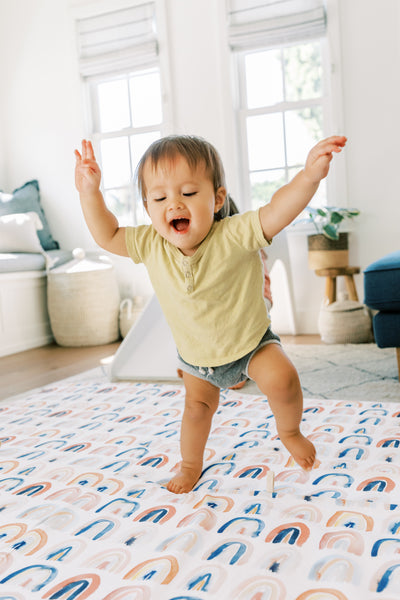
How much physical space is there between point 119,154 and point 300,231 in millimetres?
1516

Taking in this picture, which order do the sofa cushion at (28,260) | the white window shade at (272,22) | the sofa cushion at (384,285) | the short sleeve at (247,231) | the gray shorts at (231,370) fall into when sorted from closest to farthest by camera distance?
the short sleeve at (247,231)
the gray shorts at (231,370)
the sofa cushion at (384,285)
the white window shade at (272,22)
the sofa cushion at (28,260)

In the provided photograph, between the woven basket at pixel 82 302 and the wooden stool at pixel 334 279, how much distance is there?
143 centimetres

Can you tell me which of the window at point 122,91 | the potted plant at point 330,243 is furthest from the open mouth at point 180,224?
the window at point 122,91

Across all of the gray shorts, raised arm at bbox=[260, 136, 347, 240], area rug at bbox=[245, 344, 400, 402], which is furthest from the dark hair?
area rug at bbox=[245, 344, 400, 402]

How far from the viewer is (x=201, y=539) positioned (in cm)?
98

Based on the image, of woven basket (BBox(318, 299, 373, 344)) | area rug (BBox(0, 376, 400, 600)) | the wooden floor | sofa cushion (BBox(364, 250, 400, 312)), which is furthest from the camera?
woven basket (BBox(318, 299, 373, 344))

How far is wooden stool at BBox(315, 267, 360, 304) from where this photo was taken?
3.13 m

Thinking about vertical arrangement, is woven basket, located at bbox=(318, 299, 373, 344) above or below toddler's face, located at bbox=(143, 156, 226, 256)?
below

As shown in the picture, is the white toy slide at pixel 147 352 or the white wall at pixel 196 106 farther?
the white wall at pixel 196 106

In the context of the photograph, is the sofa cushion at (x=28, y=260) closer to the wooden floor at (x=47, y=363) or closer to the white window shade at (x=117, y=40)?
the wooden floor at (x=47, y=363)

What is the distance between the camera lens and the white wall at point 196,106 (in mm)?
3186

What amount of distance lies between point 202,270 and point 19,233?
291 cm

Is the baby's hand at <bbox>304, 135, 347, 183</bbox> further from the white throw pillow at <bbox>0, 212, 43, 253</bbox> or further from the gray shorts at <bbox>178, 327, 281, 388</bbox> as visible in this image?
the white throw pillow at <bbox>0, 212, 43, 253</bbox>

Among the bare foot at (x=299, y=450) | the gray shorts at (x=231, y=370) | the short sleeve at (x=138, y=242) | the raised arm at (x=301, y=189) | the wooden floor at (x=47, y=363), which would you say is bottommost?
the wooden floor at (x=47, y=363)
